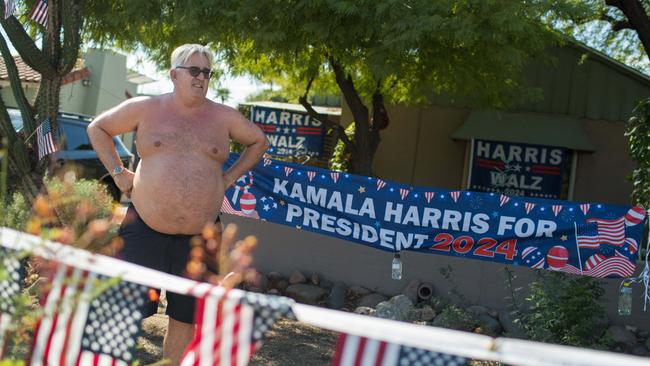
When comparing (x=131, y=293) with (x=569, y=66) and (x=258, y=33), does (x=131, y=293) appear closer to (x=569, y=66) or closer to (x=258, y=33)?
(x=258, y=33)

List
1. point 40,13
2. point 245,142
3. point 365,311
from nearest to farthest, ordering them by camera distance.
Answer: point 245,142, point 40,13, point 365,311

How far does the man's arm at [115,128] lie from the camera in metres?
4.35

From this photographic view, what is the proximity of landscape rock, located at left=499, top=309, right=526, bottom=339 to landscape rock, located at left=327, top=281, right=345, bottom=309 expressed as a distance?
1565 mm

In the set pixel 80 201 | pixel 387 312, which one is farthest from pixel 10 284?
pixel 80 201

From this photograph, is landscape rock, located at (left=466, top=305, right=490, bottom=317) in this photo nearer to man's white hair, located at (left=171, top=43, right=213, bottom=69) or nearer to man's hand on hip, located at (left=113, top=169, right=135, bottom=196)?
man's hand on hip, located at (left=113, top=169, right=135, bottom=196)

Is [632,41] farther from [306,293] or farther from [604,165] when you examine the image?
[306,293]

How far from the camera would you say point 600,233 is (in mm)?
7223

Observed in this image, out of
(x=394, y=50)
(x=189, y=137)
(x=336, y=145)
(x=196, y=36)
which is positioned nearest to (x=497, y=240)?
(x=394, y=50)

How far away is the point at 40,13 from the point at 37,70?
512 mm

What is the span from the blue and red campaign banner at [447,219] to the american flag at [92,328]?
208 inches

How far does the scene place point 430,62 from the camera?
8992 mm

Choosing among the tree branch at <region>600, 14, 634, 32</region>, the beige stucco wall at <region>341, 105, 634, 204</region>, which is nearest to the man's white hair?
the beige stucco wall at <region>341, 105, 634, 204</region>

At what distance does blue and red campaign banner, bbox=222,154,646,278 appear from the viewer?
719 centimetres

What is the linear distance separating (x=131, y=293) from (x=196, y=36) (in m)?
5.41
